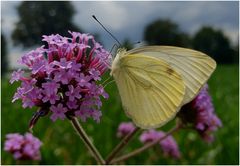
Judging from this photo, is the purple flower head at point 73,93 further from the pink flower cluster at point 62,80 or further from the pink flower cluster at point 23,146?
the pink flower cluster at point 23,146

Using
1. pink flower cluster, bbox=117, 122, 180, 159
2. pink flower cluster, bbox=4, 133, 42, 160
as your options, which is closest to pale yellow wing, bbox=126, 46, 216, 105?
pink flower cluster, bbox=4, 133, 42, 160

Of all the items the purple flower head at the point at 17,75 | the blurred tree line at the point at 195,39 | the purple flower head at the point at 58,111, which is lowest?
the blurred tree line at the point at 195,39

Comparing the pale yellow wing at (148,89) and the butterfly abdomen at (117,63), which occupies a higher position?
the butterfly abdomen at (117,63)

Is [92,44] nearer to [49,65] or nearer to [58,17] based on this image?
[49,65]

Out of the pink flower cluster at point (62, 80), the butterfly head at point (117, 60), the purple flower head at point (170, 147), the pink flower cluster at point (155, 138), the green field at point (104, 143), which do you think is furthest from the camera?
the green field at point (104, 143)

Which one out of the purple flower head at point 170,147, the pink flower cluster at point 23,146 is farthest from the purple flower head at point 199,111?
the pink flower cluster at point 23,146

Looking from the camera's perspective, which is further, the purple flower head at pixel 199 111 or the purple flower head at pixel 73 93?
the purple flower head at pixel 199 111

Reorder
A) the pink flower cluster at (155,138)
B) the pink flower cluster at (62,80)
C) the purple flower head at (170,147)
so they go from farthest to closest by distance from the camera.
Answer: the purple flower head at (170,147) < the pink flower cluster at (155,138) < the pink flower cluster at (62,80)

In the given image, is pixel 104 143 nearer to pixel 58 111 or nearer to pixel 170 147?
pixel 170 147

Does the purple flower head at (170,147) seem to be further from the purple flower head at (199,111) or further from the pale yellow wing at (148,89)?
the pale yellow wing at (148,89)
